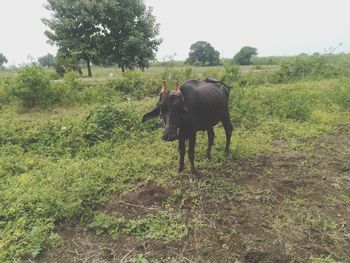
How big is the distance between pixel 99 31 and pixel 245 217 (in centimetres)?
1359

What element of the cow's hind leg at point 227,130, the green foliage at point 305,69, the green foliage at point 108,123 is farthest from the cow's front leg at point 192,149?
the green foliage at point 305,69

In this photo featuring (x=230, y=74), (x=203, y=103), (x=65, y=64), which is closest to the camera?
(x=203, y=103)

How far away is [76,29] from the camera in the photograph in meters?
14.9

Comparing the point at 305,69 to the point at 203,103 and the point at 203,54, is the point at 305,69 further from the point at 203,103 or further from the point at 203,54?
the point at 203,54

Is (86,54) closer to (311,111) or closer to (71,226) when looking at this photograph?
(311,111)

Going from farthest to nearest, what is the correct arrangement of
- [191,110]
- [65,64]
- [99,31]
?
1. [99,31]
2. [65,64]
3. [191,110]

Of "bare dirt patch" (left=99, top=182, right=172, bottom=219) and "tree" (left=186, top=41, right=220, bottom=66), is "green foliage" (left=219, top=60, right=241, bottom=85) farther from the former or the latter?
"tree" (left=186, top=41, right=220, bottom=66)

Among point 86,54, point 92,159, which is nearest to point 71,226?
point 92,159

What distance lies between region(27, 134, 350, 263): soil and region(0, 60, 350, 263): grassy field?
0.01 metres

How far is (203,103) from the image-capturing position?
5051 millimetres

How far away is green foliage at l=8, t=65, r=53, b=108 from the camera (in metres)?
8.35

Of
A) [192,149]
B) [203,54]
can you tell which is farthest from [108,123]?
[203,54]

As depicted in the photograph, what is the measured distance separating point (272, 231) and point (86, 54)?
1307cm

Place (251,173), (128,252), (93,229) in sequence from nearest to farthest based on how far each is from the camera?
(128,252) < (93,229) < (251,173)
